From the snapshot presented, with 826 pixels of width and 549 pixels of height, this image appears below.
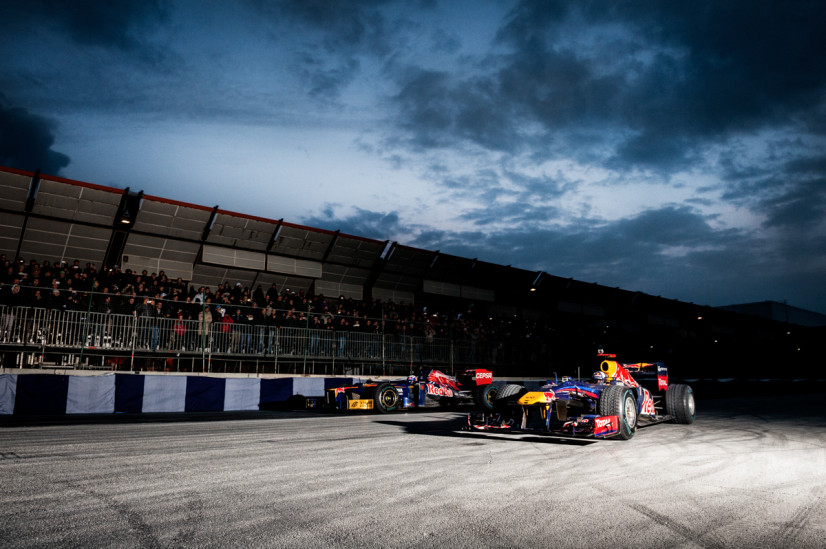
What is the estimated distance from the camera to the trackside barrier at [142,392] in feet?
45.7

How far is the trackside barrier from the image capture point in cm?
1394

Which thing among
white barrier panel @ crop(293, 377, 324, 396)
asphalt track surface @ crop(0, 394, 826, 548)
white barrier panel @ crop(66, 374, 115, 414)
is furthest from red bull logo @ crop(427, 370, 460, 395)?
white barrier panel @ crop(66, 374, 115, 414)

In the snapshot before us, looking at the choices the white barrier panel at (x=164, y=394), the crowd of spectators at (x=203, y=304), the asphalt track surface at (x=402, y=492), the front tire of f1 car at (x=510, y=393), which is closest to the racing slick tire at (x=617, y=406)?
the asphalt track surface at (x=402, y=492)

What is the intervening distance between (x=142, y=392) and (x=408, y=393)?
7.81 metres

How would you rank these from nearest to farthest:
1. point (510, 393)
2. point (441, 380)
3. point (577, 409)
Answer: point (577, 409)
point (510, 393)
point (441, 380)

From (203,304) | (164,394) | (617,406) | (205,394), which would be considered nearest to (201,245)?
(203,304)

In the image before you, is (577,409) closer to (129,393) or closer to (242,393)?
(242,393)

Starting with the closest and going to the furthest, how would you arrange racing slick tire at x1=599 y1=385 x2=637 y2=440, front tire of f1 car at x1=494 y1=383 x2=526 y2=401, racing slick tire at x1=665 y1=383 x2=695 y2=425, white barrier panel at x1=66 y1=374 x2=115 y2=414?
racing slick tire at x1=599 y1=385 x2=637 y2=440, front tire of f1 car at x1=494 y1=383 x2=526 y2=401, racing slick tire at x1=665 y1=383 x2=695 y2=425, white barrier panel at x1=66 y1=374 x2=115 y2=414

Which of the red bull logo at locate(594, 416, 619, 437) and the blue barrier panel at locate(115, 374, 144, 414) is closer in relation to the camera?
the red bull logo at locate(594, 416, 619, 437)

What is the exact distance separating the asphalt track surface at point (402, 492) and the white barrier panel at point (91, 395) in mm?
5570

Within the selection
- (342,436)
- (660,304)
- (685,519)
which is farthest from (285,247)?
(660,304)

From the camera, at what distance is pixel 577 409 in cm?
1030

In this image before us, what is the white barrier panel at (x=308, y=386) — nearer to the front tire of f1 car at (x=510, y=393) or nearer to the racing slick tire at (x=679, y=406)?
the front tire of f1 car at (x=510, y=393)

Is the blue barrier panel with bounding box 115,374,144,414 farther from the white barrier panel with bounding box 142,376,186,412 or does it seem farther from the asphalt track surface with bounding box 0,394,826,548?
the asphalt track surface with bounding box 0,394,826,548
